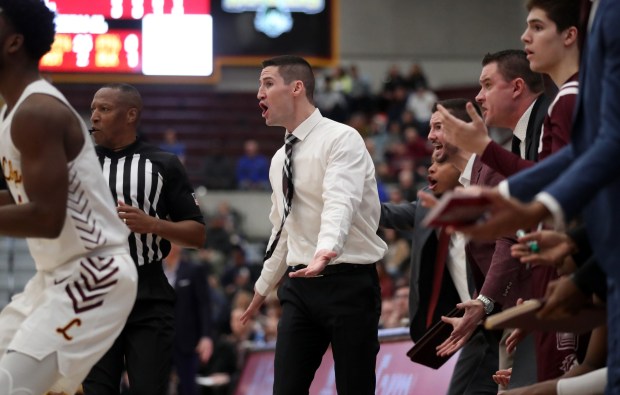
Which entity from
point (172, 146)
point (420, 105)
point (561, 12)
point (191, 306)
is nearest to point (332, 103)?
point (420, 105)

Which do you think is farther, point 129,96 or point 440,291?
point 440,291

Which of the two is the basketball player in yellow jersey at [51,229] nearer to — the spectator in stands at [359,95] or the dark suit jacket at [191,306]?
the dark suit jacket at [191,306]

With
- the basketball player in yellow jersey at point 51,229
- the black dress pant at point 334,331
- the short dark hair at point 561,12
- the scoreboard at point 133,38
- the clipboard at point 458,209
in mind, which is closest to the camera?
the clipboard at point 458,209

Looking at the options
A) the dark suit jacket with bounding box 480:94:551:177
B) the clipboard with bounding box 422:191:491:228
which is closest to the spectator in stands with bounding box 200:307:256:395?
the dark suit jacket with bounding box 480:94:551:177

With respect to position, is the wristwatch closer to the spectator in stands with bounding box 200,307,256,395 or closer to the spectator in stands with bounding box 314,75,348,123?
the spectator in stands with bounding box 200,307,256,395

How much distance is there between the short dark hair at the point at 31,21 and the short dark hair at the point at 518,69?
2.42 metres

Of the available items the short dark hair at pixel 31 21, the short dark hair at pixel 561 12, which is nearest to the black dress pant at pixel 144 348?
the short dark hair at pixel 31 21

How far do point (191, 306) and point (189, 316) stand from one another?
11 cm

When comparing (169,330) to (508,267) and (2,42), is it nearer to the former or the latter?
(508,267)

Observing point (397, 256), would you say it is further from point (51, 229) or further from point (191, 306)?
point (51, 229)

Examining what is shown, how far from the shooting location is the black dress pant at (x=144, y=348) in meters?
6.03

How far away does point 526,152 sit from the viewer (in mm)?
5484

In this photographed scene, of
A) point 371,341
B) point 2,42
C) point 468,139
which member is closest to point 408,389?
point 371,341

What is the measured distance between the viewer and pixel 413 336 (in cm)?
690
